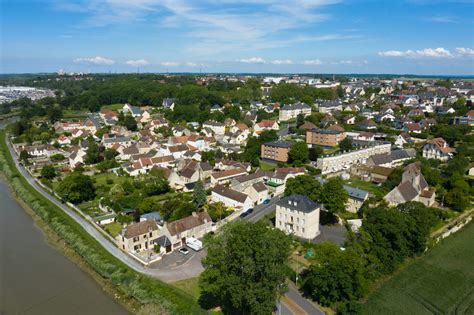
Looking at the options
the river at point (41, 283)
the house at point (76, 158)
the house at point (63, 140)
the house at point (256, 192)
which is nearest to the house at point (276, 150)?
the house at point (256, 192)

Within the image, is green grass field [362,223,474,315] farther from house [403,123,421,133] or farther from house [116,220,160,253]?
house [403,123,421,133]

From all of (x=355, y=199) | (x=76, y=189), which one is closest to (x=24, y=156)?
(x=76, y=189)

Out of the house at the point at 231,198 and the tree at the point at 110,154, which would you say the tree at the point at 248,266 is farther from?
the tree at the point at 110,154

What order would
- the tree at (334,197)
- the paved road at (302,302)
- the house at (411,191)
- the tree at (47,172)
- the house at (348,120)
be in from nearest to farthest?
the paved road at (302,302)
the tree at (334,197)
the house at (411,191)
the tree at (47,172)
the house at (348,120)

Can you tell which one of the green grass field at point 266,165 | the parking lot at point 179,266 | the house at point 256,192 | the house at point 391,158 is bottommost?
the parking lot at point 179,266

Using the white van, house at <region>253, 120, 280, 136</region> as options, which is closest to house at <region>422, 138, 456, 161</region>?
house at <region>253, 120, 280, 136</region>

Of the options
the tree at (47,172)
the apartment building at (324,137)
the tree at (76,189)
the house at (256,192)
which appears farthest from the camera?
the apartment building at (324,137)

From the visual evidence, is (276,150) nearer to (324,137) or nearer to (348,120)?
(324,137)
